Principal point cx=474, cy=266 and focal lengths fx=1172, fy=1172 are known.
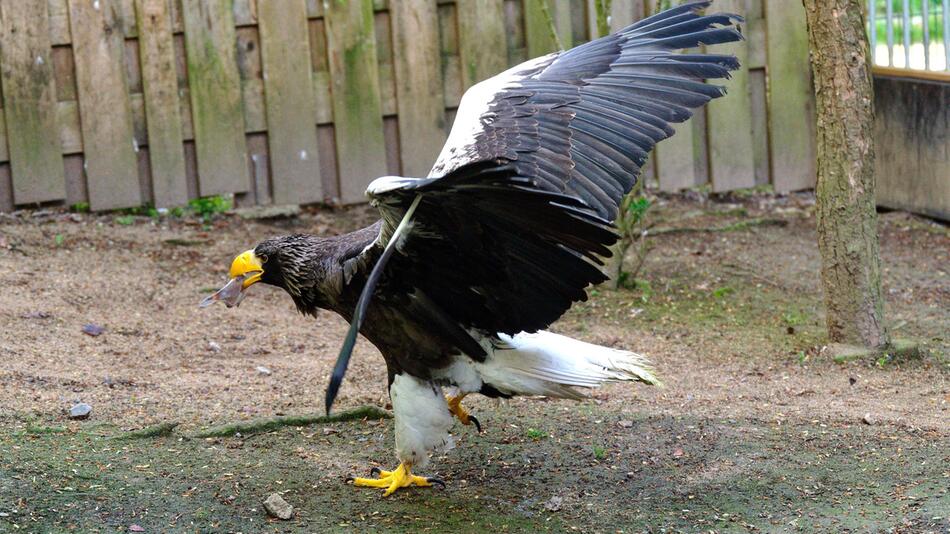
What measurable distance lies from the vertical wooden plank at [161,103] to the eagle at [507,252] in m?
3.22

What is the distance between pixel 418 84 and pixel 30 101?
7.78ft

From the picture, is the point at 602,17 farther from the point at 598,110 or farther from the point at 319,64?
the point at 319,64

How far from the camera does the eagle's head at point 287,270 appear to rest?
4.19 metres

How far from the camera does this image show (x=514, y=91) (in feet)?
14.7

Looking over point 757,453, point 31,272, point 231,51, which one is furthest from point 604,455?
point 231,51

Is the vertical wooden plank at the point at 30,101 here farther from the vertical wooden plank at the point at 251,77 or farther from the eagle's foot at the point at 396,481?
the eagle's foot at the point at 396,481

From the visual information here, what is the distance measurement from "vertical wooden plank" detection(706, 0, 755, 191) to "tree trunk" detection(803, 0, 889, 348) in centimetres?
249

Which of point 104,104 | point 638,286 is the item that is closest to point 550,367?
point 638,286

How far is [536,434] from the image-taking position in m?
4.59

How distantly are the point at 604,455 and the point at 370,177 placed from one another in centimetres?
370

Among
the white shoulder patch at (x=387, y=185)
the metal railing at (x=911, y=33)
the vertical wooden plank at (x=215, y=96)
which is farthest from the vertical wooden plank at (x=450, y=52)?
the white shoulder patch at (x=387, y=185)

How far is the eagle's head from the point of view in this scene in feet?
13.7

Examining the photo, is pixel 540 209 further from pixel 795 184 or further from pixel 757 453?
pixel 795 184

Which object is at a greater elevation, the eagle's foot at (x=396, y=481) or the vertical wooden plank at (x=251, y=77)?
the vertical wooden plank at (x=251, y=77)
